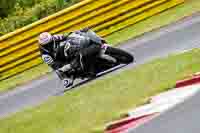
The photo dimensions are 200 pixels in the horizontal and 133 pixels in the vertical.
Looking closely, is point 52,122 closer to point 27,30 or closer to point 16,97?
point 16,97

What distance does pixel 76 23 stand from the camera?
19.7 meters

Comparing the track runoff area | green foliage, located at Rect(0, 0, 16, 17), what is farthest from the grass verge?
green foliage, located at Rect(0, 0, 16, 17)

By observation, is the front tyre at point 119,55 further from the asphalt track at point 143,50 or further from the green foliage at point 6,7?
the green foliage at point 6,7

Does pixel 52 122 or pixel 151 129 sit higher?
pixel 151 129

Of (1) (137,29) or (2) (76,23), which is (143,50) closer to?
(1) (137,29)

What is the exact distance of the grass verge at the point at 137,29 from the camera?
711 inches

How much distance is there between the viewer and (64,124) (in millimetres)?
11156

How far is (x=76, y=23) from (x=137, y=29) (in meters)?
1.93

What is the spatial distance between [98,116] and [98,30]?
9172 mm

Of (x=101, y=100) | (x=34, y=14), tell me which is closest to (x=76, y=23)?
(x=34, y=14)

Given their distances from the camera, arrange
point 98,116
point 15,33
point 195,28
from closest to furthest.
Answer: point 98,116 → point 195,28 → point 15,33

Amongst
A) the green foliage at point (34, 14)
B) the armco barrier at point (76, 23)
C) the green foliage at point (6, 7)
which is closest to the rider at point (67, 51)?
the armco barrier at point (76, 23)

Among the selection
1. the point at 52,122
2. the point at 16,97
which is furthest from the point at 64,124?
the point at 16,97

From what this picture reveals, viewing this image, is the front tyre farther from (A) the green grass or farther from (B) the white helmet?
(B) the white helmet
